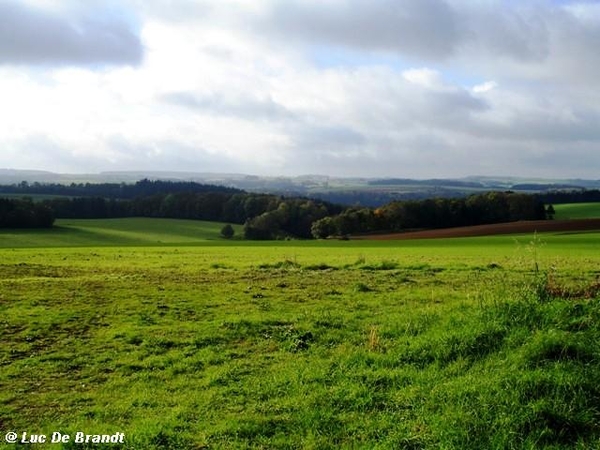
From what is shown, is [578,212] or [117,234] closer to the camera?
[117,234]

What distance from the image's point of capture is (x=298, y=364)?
10.1m

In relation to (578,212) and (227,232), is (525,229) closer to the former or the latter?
(578,212)

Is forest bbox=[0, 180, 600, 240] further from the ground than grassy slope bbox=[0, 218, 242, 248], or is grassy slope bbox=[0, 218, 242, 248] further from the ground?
forest bbox=[0, 180, 600, 240]

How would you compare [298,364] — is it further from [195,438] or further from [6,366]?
[6,366]

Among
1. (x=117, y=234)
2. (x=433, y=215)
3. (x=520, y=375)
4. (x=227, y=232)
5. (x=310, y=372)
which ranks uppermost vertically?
(x=520, y=375)

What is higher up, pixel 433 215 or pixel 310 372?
pixel 310 372

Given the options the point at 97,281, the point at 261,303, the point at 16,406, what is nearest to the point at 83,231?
the point at 97,281

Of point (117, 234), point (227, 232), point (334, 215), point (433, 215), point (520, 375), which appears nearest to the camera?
point (520, 375)

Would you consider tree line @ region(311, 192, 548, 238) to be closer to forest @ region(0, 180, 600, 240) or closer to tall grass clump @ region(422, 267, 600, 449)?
forest @ region(0, 180, 600, 240)

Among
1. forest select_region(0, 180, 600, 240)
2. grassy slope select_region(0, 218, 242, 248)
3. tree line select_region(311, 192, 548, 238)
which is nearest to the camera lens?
grassy slope select_region(0, 218, 242, 248)

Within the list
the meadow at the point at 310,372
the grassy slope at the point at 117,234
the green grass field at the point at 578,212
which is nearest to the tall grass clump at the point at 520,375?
the meadow at the point at 310,372

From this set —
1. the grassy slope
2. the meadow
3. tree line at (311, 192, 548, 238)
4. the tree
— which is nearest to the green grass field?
tree line at (311, 192, 548, 238)

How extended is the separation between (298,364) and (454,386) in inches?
118

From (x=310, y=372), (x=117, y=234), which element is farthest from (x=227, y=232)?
(x=310, y=372)
